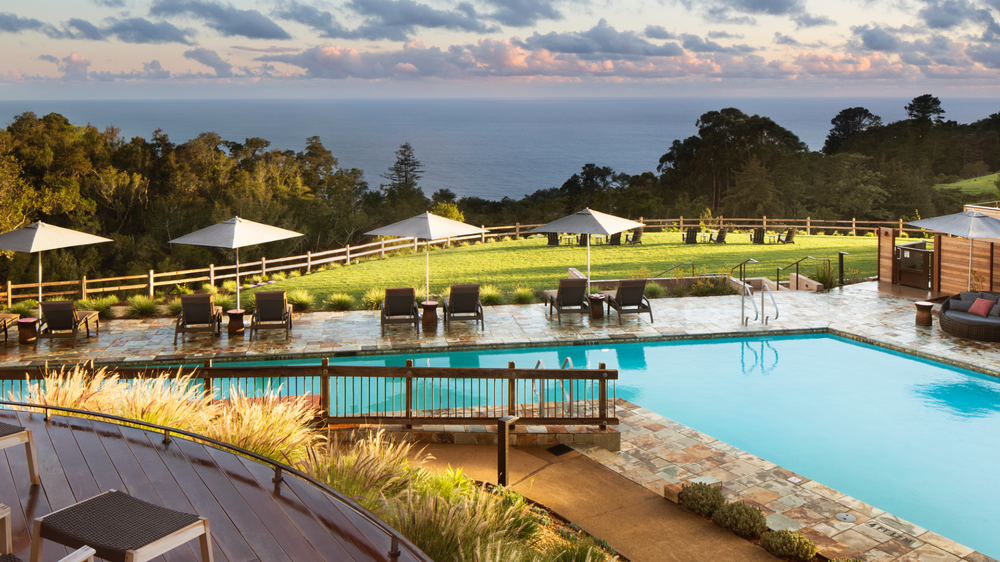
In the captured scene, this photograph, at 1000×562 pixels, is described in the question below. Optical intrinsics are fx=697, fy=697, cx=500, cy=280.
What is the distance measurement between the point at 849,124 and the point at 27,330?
210ft

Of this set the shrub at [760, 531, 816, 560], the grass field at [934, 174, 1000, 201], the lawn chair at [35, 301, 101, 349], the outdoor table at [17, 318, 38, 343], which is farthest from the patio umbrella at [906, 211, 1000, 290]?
the grass field at [934, 174, 1000, 201]

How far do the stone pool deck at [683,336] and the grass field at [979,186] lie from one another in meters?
36.6

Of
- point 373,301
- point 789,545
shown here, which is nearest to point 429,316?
point 373,301

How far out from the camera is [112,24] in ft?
134

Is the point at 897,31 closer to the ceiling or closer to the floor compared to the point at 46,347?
closer to the ceiling

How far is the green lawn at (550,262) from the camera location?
1909 centimetres

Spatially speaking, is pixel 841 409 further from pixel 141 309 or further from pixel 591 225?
pixel 141 309

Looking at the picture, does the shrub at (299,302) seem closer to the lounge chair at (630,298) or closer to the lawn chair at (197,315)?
the lawn chair at (197,315)

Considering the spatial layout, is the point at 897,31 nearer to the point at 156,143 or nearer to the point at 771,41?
the point at 771,41

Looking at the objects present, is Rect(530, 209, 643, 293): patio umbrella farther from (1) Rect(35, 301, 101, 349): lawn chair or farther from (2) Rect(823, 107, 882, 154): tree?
(2) Rect(823, 107, 882, 154): tree

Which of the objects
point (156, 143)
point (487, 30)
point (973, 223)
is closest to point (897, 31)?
point (487, 30)

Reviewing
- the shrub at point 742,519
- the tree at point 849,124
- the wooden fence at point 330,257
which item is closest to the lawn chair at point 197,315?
the wooden fence at point 330,257

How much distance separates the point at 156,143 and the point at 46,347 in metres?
28.7

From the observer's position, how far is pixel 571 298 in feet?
44.3
